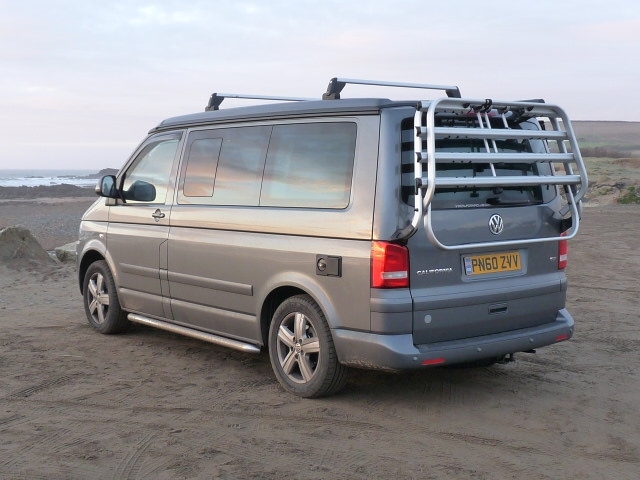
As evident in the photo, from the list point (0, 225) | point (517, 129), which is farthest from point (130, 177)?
point (0, 225)

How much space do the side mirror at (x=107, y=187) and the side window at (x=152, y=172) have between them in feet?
0.32

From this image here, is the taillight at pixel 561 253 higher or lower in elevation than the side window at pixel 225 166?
lower

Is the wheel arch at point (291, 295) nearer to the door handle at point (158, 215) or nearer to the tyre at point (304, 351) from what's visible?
the tyre at point (304, 351)

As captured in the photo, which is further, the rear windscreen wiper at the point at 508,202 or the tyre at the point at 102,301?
the tyre at the point at 102,301

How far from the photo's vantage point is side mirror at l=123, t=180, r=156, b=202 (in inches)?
287

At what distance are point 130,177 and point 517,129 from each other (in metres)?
3.59

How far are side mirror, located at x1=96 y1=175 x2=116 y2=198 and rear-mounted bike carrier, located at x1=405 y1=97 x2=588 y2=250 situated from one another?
3.46 m

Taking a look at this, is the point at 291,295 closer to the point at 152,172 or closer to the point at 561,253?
the point at 561,253

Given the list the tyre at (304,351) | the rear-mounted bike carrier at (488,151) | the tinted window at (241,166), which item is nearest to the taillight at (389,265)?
the rear-mounted bike carrier at (488,151)

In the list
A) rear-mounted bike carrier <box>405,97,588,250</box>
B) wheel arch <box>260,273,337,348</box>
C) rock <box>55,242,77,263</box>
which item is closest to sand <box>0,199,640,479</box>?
wheel arch <box>260,273,337,348</box>

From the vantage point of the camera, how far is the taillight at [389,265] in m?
5.12

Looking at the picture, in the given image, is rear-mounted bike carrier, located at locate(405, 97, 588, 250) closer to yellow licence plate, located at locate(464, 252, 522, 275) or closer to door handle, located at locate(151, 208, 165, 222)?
yellow licence plate, located at locate(464, 252, 522, 275)

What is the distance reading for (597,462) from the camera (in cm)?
462

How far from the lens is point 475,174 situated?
5504mm
